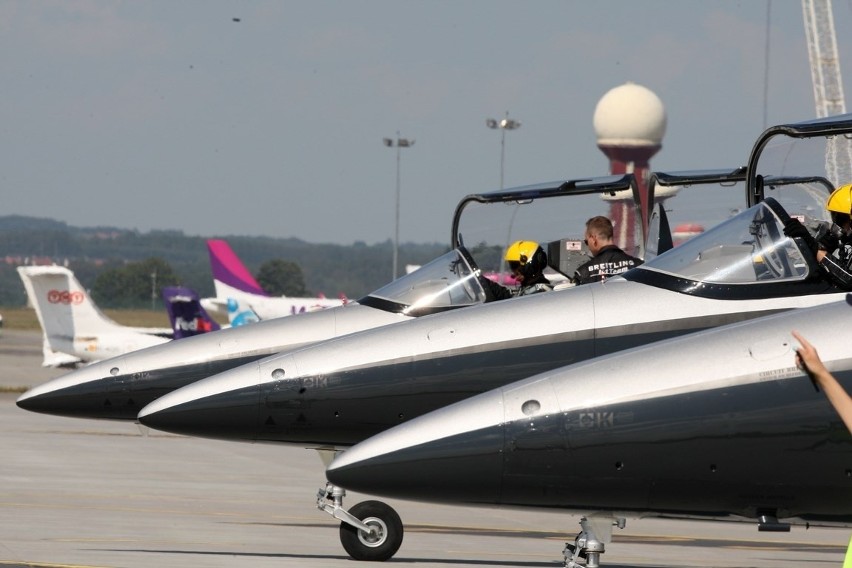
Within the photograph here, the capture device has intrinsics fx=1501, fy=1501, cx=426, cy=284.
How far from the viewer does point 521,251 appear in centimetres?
1576

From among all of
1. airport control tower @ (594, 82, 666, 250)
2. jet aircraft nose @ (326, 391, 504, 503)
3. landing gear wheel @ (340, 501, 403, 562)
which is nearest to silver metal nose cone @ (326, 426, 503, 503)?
jet aircraft nose @ (326, 391, 504, 503)

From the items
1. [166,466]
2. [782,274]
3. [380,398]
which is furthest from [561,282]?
[166,466]

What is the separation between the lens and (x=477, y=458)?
8.76m

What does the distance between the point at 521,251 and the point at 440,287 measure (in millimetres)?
932

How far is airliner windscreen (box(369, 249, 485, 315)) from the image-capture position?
51.0ft


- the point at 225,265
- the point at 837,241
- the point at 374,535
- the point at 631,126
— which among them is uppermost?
the point at 631,126

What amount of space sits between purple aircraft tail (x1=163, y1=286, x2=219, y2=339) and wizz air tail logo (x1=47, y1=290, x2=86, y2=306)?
2.85 meters

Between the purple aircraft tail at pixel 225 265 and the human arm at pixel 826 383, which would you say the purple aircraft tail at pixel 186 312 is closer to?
the purple aircraft tail at pixel 225 265

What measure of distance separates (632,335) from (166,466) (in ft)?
48.9

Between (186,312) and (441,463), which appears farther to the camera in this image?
(186,312)

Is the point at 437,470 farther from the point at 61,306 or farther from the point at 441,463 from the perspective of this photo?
the point at 61,306

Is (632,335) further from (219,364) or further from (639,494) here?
(219,364)

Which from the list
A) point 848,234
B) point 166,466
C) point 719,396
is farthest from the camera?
point 166,466

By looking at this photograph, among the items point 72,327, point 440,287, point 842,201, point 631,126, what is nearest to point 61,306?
point 72,327
